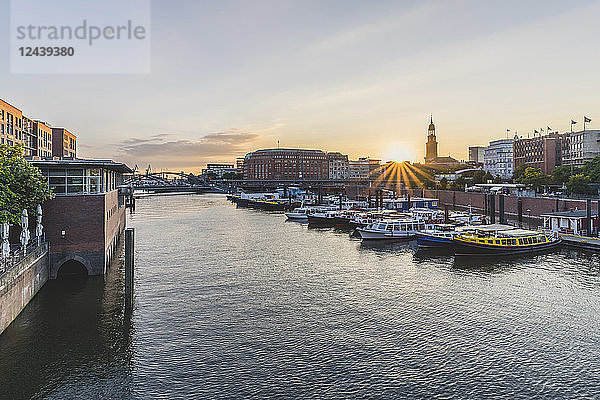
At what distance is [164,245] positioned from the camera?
208 ft

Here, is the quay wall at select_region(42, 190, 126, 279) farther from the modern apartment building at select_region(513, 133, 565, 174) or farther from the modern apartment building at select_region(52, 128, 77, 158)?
the modern apartment building at select_region(513, 133, 565, 174)

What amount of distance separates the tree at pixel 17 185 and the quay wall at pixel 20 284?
3.22m

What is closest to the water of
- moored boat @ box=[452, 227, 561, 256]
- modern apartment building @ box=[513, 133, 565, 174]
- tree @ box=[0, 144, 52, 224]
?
moored boat @ box=[452, 227, 561, 256]

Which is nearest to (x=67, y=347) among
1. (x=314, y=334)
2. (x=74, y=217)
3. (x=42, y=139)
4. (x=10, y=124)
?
(x=314, y=334)

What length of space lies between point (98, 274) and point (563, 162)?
153 meters

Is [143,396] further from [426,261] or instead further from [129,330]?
[426,261]

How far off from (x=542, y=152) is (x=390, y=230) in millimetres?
112575

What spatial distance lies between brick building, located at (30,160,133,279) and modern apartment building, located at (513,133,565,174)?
150 m

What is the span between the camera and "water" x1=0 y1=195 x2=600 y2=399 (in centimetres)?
2231

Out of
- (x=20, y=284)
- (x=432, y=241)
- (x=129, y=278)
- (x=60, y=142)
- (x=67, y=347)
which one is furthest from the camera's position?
(x=60, y=142)

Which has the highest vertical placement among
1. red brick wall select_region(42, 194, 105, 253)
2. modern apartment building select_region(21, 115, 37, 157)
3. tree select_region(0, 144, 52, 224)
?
modern apartment building select_region(21, 115, 37, 157)

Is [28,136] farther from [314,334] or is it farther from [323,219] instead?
[314,334]

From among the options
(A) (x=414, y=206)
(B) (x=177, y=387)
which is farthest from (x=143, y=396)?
(A) (x=414, y=206)

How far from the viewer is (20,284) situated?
97.7 ft
